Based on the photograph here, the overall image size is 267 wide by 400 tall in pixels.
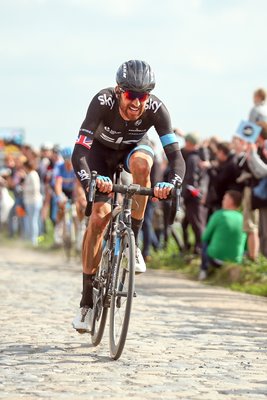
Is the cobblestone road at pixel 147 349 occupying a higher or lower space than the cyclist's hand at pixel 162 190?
lower

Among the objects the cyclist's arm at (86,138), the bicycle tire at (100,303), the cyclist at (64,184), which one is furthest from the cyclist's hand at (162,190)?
the cyclist at (64,184)

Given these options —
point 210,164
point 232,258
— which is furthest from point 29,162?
point 232,258

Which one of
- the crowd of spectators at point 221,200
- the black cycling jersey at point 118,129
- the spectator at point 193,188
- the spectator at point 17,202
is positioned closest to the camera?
the black cycling jersey at point 118,129

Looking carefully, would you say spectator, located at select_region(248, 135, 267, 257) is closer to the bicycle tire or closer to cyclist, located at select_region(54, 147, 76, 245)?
the bicycle tire

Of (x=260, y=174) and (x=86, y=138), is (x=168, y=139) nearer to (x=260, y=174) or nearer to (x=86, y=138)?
(x=86, y=138)

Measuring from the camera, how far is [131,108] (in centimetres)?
862

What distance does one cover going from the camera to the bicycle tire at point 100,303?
28.8 feet

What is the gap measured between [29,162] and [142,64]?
57.7 ft

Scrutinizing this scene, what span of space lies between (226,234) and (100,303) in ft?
24.8

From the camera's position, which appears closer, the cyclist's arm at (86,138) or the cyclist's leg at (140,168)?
the cyclist's arm at (86,138)

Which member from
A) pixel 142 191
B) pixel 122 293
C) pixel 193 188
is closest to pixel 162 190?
pixel 142 191

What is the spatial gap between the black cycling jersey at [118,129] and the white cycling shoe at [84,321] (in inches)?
49.8

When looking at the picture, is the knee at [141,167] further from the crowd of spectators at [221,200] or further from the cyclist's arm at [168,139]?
the crowd of spectators at [221,200]

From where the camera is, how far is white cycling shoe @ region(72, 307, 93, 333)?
9188 mm
